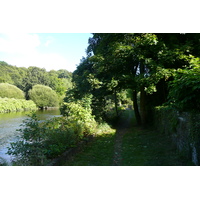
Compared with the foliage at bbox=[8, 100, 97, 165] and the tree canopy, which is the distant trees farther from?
the foliage at bbox=[8, 100, 97, 165]

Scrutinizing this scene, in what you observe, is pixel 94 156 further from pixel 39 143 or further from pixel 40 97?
pixel 40 97

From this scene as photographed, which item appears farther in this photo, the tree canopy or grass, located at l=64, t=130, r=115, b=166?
the tree canopy

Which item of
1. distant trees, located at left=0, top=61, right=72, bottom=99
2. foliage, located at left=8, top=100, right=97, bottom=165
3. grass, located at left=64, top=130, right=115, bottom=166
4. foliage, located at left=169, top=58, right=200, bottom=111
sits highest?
distant trees, located at left=0, top=61, right=72, bottom=99

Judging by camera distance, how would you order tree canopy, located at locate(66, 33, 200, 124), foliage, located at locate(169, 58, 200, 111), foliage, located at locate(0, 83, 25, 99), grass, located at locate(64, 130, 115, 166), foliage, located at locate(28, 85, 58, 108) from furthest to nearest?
foliage, located at locate(28, 85, 58, 108), foliage, located at locate(0, 83, 25, 99), tree canopy, located at locate(66, 33, 200, 124), grass, located at locate(64, 130, 115, 166), foliage, located at locate(169, 58, 200, 111)

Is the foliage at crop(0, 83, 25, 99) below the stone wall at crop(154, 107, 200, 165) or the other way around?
the other way around

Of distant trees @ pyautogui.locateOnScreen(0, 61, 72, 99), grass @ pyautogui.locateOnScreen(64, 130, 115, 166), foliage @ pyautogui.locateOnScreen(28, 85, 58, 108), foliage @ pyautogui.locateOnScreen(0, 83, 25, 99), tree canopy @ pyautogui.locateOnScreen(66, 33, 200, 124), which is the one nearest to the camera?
grass @ pyautogui.locateOnScreen(64, 130, 115, 166)

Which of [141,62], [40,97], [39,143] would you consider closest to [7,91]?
[40,97]

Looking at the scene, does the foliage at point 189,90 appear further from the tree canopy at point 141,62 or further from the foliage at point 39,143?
the foliage at point 39,143

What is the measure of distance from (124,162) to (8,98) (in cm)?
1144

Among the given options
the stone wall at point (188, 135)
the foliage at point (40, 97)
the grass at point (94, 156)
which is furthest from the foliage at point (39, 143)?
the foliage at point (40, 97)

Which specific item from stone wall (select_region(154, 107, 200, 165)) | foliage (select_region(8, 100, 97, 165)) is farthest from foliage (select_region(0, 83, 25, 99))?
stone wall (select_region(154, 107, 200, 165))

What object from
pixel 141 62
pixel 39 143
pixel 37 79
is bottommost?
pixel 39 143
